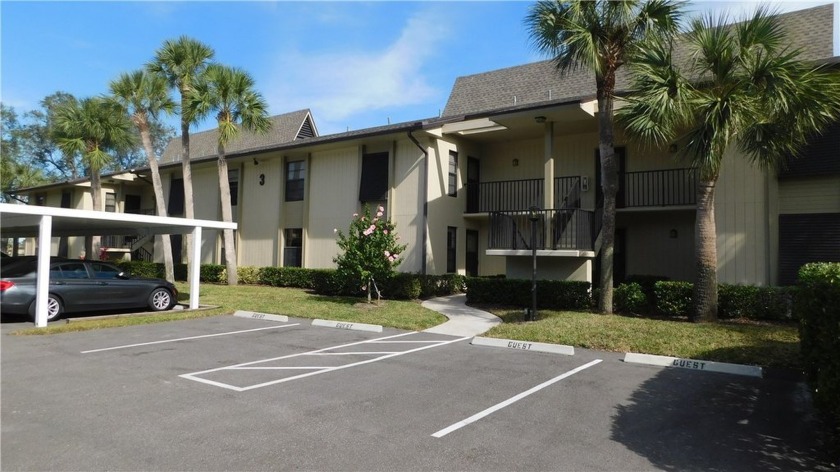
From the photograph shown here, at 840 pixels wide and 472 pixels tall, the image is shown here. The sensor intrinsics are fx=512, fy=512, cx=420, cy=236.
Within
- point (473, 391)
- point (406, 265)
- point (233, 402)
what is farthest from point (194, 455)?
point (406, 265)

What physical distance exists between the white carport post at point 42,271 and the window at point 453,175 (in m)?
11.5

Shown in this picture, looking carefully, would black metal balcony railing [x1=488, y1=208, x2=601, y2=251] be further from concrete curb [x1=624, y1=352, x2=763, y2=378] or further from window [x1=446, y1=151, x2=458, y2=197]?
concrete curb [x1=624, y1=352, x2=763, y2=378]

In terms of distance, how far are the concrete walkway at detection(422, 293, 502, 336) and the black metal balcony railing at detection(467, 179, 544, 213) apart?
4.05 metres

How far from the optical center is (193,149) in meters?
34.8

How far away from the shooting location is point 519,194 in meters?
17.8

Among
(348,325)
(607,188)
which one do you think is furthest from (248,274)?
(607,188)

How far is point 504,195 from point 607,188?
21.8ft

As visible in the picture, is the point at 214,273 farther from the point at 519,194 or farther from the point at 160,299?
the point at 519,194

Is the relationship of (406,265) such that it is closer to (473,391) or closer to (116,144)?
(473,391)

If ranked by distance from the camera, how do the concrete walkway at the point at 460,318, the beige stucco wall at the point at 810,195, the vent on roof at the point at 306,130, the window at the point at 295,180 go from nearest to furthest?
1. the concrete walkway at the point at 460,318
2. the beige stucco wall at the point at 810,195
3. the window at the point at 295,180
4. the vent on roof at the point at 306,130

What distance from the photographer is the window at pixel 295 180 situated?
2098 centimetres

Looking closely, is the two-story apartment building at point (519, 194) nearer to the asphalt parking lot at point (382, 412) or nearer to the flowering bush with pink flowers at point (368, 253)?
the flowering bush with pink flowers at point (368, 253)

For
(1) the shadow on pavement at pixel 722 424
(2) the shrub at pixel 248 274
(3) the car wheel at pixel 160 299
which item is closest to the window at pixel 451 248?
(2) the shrub at pixel 248 274

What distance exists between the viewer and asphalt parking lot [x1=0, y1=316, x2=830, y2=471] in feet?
14.0
